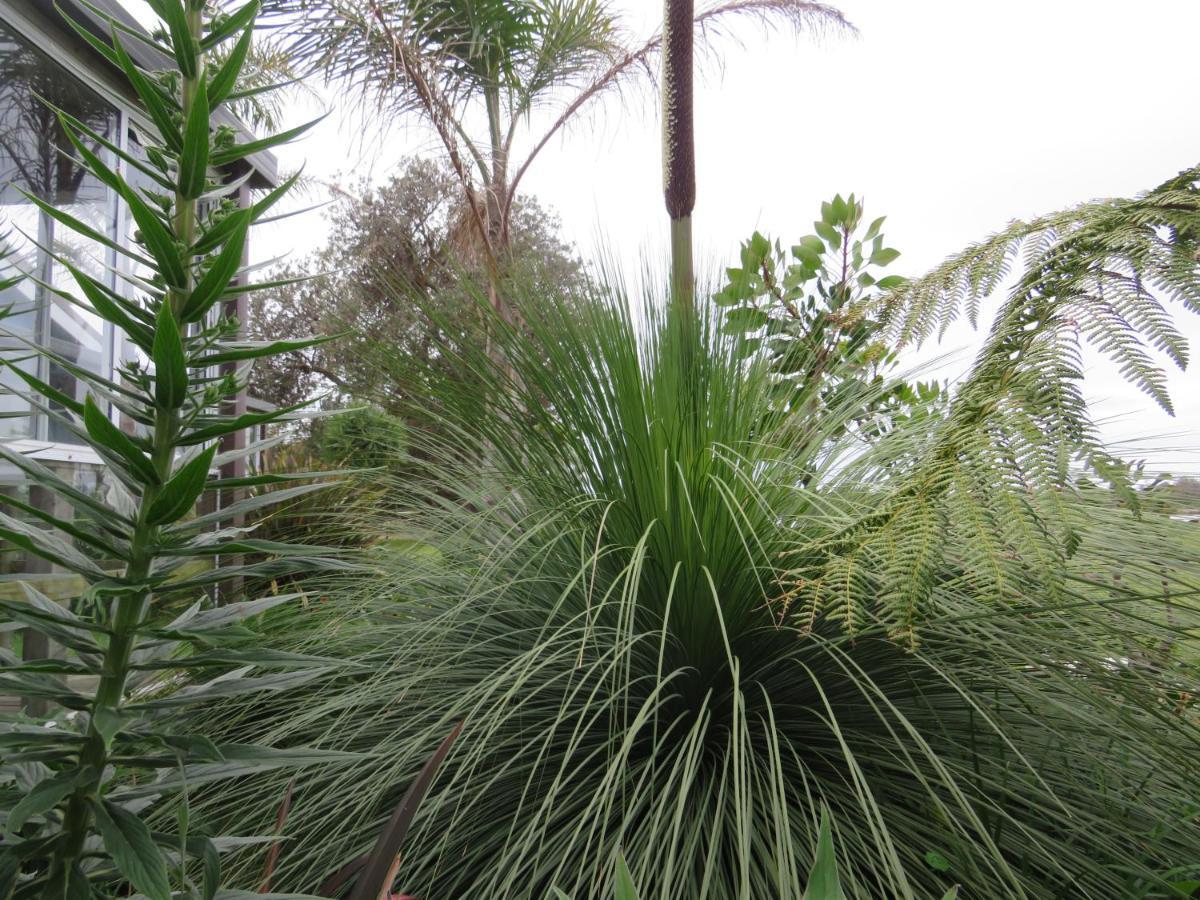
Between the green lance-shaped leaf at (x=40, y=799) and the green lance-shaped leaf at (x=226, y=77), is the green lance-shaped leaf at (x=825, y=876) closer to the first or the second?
the green lance-shaped leaf at (x=40, y=799)

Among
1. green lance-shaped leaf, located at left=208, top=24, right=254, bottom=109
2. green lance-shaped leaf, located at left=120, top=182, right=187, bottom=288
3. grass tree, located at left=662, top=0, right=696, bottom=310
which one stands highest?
grass tree, located at left=662, top=0, right=696, bottom=310

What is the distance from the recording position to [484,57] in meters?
7.58

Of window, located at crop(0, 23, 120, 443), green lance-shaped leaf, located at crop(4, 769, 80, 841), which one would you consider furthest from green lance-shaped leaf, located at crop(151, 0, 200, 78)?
window, located at crop(0, 23, 120, 443)

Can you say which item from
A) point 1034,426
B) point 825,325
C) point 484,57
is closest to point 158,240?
point 1034,426

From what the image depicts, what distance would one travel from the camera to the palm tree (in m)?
6.02

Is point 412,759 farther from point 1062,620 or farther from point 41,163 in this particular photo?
point 41,163

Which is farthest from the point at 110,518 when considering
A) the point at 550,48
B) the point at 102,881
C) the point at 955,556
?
the point at 550,48

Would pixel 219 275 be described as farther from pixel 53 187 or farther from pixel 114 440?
pixel 53 187

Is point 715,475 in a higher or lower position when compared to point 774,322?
lower

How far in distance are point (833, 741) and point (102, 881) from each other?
0.95 m

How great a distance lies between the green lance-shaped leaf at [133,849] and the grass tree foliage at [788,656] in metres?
0.47

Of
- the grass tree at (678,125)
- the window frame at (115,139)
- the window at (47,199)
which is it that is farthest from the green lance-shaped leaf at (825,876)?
the window at (47,199)

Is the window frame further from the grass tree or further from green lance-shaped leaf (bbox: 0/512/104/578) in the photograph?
green lance-shaped leaf (bbox: 0/512/104/578)

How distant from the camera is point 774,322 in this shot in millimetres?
2141
